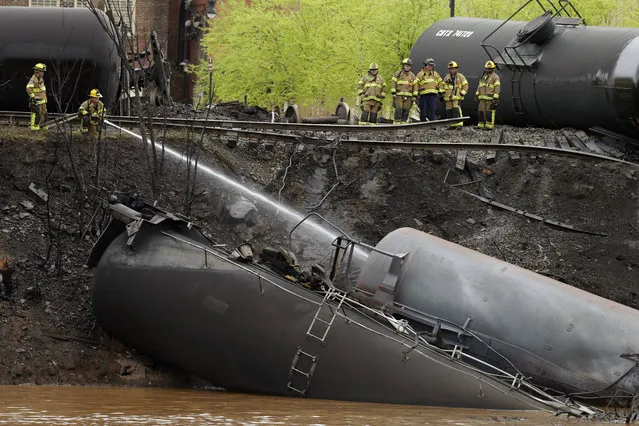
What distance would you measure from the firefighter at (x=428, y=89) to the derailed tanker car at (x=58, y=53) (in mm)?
7122

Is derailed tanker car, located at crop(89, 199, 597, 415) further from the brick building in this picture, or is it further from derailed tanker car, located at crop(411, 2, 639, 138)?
the brick building

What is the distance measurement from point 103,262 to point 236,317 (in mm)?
2257

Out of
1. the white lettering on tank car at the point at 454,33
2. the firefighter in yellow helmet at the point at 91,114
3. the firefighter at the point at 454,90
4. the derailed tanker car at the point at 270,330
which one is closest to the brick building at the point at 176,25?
the white lettering on tank car at the point at 454,33

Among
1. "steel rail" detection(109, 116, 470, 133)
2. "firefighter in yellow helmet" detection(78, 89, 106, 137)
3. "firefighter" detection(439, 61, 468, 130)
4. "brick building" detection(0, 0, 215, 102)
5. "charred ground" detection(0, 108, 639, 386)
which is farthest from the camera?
"brick building" detection(0, 0, 215, 102)

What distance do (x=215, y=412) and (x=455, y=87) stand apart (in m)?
15.6

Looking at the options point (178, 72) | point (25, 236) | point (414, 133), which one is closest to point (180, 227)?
point (25, 236)

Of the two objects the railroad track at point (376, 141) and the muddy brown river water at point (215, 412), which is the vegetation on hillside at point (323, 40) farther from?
the muddy brown river water at point (215, 412)

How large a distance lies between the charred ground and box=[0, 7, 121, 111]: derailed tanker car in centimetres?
295

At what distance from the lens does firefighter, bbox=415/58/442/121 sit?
29812 mm

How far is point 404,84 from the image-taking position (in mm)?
30406

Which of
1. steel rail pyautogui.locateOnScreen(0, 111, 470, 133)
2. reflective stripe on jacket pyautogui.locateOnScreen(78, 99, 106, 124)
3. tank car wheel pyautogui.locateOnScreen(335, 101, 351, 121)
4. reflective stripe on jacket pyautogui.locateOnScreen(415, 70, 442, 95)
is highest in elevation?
reflective stripe on jacket pyautogui.locateOnScreen(415, 70, 442, 95)

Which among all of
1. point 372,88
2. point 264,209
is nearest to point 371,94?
point 372,88

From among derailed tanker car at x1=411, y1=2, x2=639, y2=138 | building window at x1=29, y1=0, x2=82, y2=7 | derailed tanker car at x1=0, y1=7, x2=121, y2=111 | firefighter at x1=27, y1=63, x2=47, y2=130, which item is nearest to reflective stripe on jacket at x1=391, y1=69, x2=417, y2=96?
derailed tanker car at x1=411, y1=2, x2=639, y2=138

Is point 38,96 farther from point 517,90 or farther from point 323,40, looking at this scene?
point 323,40
